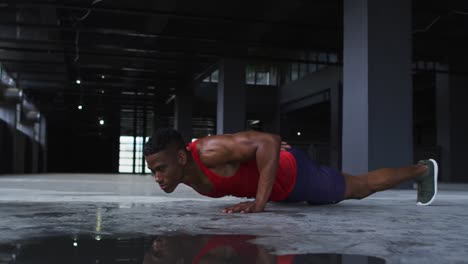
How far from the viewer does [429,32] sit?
35.3 feet

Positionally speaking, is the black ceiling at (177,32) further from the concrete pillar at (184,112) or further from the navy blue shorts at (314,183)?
the navy blue shorts at (314,183)

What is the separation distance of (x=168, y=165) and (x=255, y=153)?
0.53 metres

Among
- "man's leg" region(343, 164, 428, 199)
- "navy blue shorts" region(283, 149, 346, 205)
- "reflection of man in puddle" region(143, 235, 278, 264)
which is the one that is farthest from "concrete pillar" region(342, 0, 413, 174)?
"reflection of man in puddle" region(143, 235, 278, 264)

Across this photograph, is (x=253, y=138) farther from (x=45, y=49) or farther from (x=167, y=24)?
(x=45, y=49)

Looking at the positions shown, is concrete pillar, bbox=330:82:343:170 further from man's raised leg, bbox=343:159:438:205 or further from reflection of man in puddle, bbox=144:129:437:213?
reflection of man in puddle, bbox=144:129:437:213

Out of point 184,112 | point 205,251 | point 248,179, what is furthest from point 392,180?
point 184,112

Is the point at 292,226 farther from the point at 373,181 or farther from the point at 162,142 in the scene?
the point at 373,181

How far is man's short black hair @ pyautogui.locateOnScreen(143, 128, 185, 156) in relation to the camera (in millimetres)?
2850

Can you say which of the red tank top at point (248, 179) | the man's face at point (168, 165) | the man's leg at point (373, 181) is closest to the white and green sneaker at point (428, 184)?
the man's leg at point (373, 181)

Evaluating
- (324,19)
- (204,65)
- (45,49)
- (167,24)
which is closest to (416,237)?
(324,19)

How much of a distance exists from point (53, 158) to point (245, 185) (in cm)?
3190

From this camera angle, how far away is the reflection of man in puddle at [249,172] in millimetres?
2908

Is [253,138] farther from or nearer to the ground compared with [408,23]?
nearer to the ground

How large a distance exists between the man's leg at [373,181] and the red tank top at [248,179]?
1.58 ft
